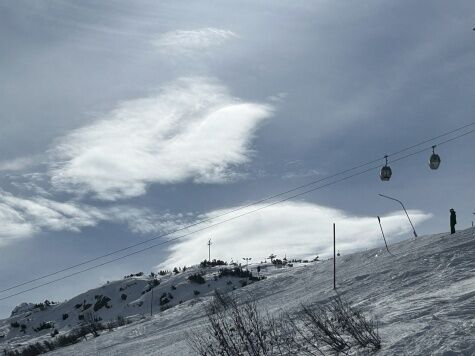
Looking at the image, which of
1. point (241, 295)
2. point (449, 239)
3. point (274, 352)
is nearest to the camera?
point (274, 352)

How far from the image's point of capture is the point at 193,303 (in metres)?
26.4

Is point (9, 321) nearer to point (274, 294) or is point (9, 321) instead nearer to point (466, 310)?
point (274, 294)

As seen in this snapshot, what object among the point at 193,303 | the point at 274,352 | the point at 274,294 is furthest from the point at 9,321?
the point at 274,352

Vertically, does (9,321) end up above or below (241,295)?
above

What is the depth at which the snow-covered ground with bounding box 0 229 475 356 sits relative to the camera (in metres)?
7.56

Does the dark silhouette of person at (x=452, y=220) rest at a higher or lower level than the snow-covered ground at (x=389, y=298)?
higher

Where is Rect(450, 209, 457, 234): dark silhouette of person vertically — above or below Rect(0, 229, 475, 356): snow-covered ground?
above

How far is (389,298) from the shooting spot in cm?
1234

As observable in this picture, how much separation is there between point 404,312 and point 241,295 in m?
16.1

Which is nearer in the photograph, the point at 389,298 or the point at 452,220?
the point at 389,298

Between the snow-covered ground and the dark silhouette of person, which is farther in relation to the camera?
the dark silhouette of person

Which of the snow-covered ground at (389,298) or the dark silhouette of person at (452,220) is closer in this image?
the snow-covered ground at (389,298)

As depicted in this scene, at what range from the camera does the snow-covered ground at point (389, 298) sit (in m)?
7.56

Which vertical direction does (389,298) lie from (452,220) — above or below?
below
